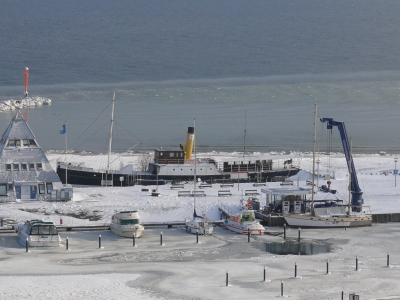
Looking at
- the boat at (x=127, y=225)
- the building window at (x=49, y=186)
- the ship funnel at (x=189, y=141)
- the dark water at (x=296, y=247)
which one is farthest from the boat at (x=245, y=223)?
the ship funnel at (x=189, y=141)

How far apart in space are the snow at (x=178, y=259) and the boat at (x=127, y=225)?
1.33 ft

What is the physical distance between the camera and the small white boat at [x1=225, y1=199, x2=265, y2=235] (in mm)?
52719

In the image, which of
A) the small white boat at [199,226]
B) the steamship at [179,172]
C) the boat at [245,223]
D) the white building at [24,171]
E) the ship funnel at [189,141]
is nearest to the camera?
the small white boat at [199,226]

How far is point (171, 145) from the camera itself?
94750 millimetres

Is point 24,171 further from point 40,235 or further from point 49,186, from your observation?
point 40,235

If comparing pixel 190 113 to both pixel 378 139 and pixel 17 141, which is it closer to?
pixel 378 139

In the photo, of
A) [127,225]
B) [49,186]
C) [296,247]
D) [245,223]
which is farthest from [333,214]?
[49,186]

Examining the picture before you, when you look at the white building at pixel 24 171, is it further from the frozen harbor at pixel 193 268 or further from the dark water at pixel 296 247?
the dark water at pixel 296 247

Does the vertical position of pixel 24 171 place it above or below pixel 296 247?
above

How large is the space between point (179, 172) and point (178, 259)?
2258 centimetres

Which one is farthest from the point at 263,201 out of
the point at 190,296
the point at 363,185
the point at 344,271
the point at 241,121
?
the point at 241,121

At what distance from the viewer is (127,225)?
5119 cm

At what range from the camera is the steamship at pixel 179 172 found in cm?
6794

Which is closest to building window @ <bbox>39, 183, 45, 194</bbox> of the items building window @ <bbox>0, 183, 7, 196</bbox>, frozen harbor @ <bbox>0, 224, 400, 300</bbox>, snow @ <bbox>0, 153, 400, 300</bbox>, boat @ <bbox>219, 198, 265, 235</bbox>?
snow @ <bbox>0, 153, 400, 300</bbox>
